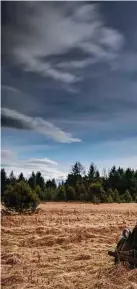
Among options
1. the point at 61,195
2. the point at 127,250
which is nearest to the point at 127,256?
the point at 127,250

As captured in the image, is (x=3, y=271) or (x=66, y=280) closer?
(x=66, y=280)

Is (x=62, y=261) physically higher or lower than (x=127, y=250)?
lower

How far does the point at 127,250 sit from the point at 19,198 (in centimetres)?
1628

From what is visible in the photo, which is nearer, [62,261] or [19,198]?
[62,261]

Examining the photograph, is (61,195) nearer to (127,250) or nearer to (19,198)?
(19,198)

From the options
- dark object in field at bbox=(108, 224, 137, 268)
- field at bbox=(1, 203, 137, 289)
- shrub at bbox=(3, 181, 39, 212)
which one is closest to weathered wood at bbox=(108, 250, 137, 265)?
dark object in field at bbox=(108, 224, 137, 268)

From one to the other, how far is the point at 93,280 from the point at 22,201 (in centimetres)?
1735

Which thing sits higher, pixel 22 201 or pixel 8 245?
pixel 22 201

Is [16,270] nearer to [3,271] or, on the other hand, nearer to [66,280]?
[3,271]

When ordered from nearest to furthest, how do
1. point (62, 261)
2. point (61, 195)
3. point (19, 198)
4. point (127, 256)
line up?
1. point (127, 256)
2. point (62, 261)
3. point (19, 198)
4. point (61, 195)

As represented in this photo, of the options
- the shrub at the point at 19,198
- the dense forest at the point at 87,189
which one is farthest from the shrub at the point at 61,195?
the shrub at the point at 19,198

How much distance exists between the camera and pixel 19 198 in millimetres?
24312

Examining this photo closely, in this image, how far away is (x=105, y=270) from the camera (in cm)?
819

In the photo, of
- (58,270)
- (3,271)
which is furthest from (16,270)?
(58,270)
